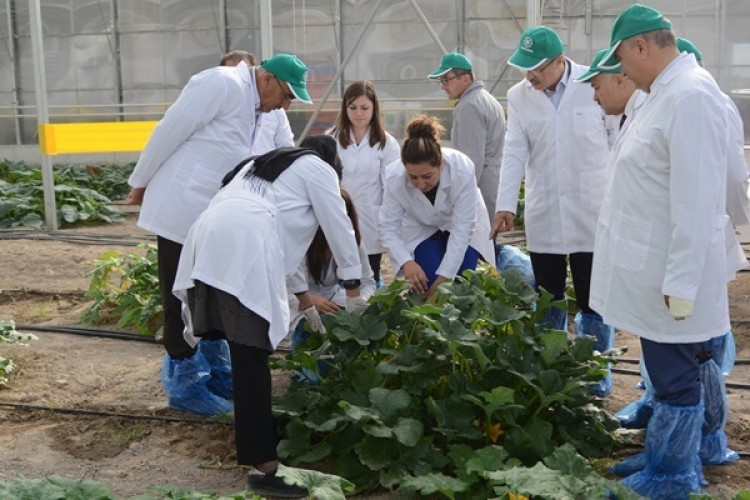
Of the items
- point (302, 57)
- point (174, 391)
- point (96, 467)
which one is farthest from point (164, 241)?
point (302, 57)

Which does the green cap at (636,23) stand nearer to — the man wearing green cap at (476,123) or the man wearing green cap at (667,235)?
the man wearing green cap at (667,235)

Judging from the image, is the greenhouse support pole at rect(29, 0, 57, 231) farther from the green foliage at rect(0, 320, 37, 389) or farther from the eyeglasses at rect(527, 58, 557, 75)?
the eyeglasses at rect(527, 58, 557, 75)

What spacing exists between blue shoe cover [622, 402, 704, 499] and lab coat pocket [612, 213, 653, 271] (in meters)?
0.52

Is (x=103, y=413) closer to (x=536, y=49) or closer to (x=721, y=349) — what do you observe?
(x=536, y=49)

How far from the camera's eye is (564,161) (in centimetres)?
510

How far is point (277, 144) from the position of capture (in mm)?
5758

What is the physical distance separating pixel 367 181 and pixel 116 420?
78.0 inches

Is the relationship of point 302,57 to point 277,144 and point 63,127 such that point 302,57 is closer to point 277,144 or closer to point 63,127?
point 63,127

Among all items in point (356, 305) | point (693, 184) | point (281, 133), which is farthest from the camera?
point (281, 133)

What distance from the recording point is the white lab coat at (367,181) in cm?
604

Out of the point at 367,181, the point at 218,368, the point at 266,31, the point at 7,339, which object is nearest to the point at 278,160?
the point at 218,368

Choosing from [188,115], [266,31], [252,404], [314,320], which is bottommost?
[252,404]

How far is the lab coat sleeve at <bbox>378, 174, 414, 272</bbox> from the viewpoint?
5.31 meters

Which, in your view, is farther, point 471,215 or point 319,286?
point 471,215
